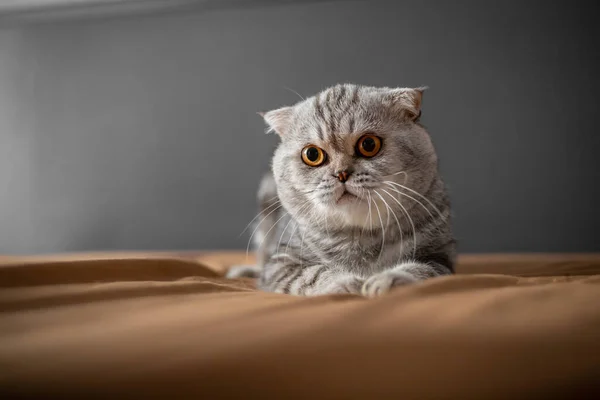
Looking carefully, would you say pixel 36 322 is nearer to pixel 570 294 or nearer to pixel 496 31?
pixel 570 294

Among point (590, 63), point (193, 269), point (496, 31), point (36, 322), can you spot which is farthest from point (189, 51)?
point (36, 322)

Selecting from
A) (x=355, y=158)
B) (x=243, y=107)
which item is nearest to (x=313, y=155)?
(x=355, y=158)

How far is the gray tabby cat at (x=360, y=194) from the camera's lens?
1064 millimetres

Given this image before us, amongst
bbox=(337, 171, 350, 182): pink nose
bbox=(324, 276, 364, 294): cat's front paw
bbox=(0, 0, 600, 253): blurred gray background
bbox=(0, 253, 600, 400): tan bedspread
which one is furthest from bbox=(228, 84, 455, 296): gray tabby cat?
bbox=(0, 0, 600, 253): blurred gray background

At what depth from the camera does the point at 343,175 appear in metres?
1.05

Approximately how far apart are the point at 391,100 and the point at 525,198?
201 centimetres

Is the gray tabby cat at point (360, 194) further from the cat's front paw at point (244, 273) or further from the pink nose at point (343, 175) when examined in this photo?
the cat's front paw at point (244, 273)

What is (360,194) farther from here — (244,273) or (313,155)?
Answer: (244,273)

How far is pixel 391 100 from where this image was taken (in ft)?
3.88

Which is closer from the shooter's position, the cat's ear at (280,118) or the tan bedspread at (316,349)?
the tan bedspread at (316,349)

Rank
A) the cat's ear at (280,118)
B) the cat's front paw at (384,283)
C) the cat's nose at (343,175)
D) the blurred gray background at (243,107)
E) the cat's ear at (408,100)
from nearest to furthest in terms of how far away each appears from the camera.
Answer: the cat's front paw at (384,283)
the cat's nose at (343,175)
the cat's ear at (408,100)
the cat's ear at (280,118)
the blurred gray background at (243,107)

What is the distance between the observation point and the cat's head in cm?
106

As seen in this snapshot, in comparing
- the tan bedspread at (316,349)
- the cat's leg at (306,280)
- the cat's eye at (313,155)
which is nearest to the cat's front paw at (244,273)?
the cat's leg at (306,280)

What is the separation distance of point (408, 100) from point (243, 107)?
2.14 meters
